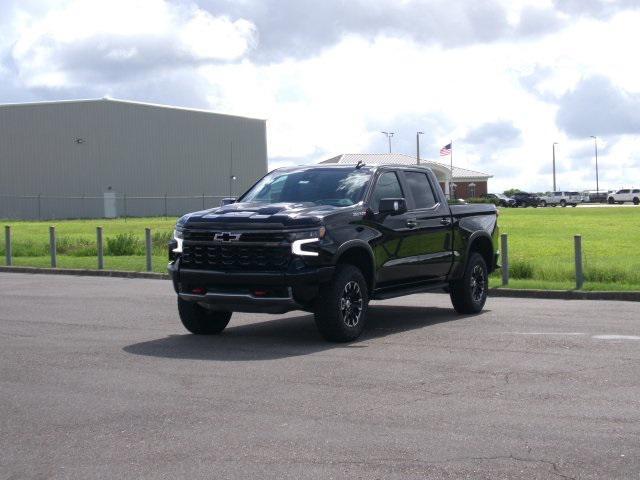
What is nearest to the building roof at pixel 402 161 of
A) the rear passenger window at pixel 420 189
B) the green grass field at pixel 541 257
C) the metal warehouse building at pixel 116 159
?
the metal warehouse building at pixel 116 159

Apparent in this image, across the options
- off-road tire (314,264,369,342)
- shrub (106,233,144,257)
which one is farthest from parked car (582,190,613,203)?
off-road tire (314,264,369,342)

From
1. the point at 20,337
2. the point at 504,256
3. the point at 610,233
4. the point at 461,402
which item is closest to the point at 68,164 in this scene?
the point at 610,233

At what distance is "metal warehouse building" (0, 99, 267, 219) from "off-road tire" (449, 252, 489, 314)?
2238 inches

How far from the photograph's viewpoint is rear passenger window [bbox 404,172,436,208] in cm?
1326

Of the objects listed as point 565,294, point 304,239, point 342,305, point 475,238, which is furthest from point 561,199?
point 304,239

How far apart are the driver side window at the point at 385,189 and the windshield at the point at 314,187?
0.55 feet

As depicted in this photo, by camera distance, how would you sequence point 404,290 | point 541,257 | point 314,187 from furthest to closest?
point 541,257 → point 404,290 → point 314,187

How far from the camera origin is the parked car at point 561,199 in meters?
110

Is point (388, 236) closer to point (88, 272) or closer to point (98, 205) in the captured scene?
point (88, 272)

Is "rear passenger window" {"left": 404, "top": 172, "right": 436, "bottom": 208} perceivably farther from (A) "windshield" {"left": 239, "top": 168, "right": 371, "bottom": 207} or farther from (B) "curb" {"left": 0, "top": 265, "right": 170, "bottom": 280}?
(B) "curb" {"left": 0, "top": 265, "right": 170, "bottom": 280}

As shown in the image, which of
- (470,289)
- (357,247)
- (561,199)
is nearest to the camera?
(357,247)

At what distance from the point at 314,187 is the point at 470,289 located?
292 cm

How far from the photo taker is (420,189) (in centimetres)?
1345

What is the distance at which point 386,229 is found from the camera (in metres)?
12.1
